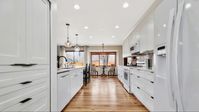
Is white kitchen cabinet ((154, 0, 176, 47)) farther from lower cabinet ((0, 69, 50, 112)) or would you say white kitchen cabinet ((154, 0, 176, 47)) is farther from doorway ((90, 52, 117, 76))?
doorway ((90, 52, 117, 76))

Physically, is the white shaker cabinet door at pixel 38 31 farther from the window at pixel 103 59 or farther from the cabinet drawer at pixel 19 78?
the window at pixel 103 59

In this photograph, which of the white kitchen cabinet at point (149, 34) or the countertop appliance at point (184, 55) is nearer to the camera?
the countertop appliance at point (184, 55)

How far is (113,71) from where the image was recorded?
10.7m

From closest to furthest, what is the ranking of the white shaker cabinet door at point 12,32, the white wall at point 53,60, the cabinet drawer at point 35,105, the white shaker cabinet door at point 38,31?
the white shaker cabinet door at point 12,32
the cabinet drawer at point 35,105
the white shaker cabinet door at point 38,31
the white wall at point 53,60

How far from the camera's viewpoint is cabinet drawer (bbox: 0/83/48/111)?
38.0 inches

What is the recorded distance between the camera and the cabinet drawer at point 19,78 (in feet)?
3.18

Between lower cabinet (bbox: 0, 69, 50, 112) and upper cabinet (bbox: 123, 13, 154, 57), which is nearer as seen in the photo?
lower cabinet (bbox: 0, 69, 50, 112)

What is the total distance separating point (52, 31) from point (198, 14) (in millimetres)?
1729

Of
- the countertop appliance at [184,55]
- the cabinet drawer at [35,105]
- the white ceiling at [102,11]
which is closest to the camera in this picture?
the countertop appliance at [184,55]

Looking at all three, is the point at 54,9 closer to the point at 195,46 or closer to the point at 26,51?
the point at 26,51

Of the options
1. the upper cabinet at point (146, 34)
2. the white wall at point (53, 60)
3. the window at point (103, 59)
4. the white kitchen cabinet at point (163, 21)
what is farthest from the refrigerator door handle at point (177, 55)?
the window at point (103, 59)

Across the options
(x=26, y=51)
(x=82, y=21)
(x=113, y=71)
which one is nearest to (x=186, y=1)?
(x=26, y=51)

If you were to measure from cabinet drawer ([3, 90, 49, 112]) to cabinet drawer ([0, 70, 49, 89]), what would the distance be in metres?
0.18

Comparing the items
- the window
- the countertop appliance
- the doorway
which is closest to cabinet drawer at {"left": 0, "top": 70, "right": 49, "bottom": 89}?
the countertop appliance
